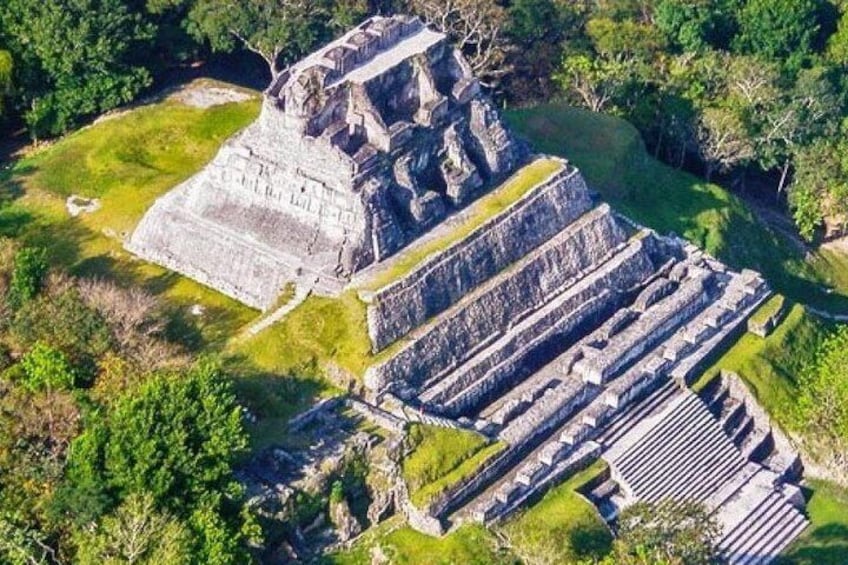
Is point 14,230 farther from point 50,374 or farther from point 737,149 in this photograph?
point 737,149

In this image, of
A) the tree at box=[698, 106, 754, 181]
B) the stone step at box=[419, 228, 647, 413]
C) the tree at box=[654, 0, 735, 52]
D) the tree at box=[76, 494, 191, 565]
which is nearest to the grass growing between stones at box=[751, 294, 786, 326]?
the stone step at box=[419, 228, 647, 413]

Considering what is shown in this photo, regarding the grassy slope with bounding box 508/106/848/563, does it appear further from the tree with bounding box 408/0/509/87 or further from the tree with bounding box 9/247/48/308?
the tree with bounding box 9/247/48/308

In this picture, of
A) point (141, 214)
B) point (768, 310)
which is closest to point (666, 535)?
point (768, 310)

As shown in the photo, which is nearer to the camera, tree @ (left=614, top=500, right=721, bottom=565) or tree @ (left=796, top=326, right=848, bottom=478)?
tree @ (left=614, top=500, right=721, bottom=565)

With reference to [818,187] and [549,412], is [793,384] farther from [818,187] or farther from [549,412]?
[818,187]

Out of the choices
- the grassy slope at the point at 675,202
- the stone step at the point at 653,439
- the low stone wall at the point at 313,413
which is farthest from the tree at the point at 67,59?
the stone step at the point at 653,439

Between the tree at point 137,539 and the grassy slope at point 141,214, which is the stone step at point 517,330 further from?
the tree at point 137,539
